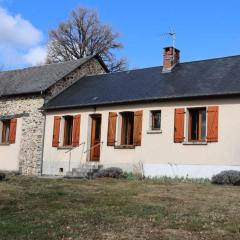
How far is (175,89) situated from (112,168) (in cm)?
Result: 422

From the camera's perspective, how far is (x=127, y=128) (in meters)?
21.0

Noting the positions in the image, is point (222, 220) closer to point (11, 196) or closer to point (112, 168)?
point (11, 196)

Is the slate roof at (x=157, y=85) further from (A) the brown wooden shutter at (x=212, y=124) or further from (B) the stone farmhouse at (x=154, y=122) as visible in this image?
(A) the brown wooden shutter at (x=212, y=124)

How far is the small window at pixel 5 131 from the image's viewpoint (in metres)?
25.5

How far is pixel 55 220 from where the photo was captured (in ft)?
29.8

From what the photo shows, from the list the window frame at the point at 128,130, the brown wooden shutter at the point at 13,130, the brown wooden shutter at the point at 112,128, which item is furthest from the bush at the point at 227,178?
the brown wooden shutter at the point at 13,130

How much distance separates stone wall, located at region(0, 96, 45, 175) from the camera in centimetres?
2362

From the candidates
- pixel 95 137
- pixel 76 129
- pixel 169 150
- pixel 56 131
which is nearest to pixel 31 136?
pixel 56 131

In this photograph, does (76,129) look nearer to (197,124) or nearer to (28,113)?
(28,113)

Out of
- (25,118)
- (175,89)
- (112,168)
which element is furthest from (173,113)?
(25,118)

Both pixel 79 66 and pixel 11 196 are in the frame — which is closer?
pixel 11 196

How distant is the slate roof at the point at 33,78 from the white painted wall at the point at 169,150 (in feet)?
9.06

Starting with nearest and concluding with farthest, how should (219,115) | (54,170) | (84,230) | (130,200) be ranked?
(84,230), (130,200), (219,115), (54,170)

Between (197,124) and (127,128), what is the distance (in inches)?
138
